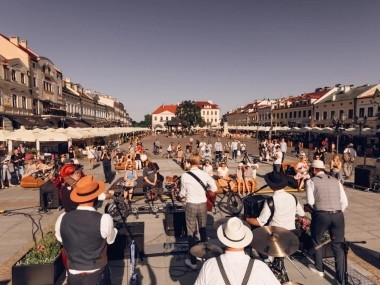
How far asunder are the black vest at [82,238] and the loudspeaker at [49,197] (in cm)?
634

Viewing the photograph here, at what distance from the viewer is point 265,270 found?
206 centimetres

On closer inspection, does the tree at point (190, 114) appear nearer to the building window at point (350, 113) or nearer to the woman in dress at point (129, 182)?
the building window at point (350, 113)

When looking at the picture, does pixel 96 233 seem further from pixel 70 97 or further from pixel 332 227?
pixel 70 97

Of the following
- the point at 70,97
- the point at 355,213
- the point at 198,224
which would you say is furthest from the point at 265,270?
the point at 70,97

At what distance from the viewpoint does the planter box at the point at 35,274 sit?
4.19 metres

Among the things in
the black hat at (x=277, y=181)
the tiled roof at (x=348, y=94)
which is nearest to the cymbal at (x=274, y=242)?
the black hat at (x=277, y=181)

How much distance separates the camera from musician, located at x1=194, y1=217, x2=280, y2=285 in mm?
2016

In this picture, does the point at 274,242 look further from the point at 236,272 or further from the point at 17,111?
the point at 17,111

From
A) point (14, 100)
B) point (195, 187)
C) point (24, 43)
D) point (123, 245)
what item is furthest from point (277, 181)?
point (24, 43)

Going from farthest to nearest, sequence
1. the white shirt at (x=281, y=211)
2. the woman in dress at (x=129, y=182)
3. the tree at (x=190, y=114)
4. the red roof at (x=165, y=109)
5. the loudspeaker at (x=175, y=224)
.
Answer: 1. the red roof at (x=165, y=109)
2. the tree at (x=190, y=114)
3. the woman in dress at (x=129, y=182)
4. the loudspeaker at (x=175, y=224)
5. the white shirt at (x=281, y=211)

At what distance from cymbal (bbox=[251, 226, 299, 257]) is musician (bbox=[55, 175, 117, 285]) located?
1.86 m

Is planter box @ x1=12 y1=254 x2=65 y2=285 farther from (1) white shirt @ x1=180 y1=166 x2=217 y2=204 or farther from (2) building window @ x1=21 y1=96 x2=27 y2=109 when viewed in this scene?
(2) building window @ x1=21 y1=96 x2=27 y2=109

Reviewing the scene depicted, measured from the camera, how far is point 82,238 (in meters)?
2.80

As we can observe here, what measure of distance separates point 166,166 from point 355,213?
12.2 meters
